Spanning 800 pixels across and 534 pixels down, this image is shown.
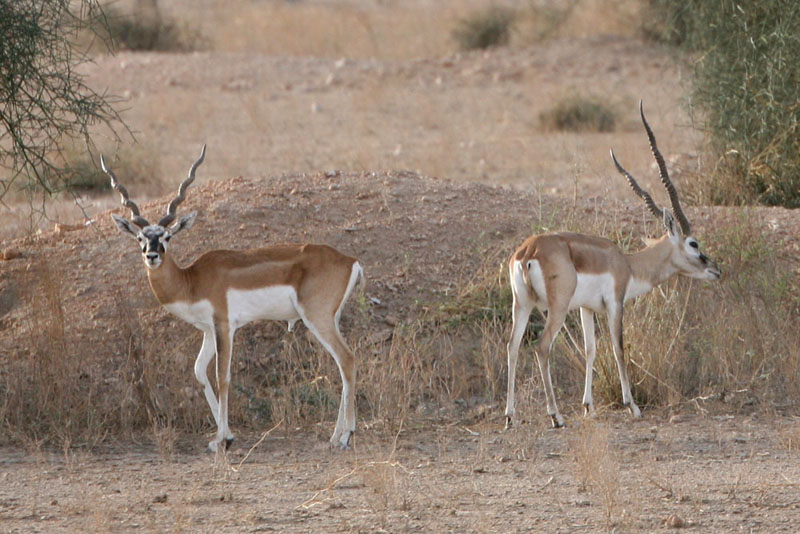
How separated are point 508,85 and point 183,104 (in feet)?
18.6

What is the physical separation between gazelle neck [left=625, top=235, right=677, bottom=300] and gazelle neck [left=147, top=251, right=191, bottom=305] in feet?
9.07

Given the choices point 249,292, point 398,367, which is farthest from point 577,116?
point 249,292

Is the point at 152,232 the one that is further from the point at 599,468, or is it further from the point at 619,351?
the point at 619,351

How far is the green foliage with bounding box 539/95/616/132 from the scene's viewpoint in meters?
17.0

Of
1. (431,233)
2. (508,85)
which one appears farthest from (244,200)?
(508,85)

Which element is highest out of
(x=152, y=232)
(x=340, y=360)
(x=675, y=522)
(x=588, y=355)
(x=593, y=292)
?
(x=152, y=232)

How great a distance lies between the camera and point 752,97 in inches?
436

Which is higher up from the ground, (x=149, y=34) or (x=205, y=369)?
(x=149, y=34)

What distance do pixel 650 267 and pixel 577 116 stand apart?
31.8ft

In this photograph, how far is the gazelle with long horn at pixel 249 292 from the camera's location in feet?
22.5

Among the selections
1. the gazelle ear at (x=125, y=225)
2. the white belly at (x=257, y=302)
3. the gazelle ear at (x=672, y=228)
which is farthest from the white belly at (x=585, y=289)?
the gazelle ear at (x=125, y=225)

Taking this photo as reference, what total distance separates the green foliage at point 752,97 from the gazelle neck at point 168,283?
570 centimetres

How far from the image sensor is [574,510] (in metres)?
5.64

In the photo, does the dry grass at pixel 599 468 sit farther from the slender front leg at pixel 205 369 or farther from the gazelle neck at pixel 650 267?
the slender front leg at pixel 205 369
